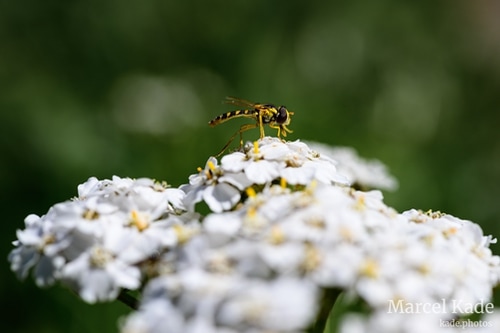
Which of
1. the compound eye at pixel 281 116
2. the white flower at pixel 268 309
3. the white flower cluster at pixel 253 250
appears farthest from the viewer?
the compound eye at pixel 281 116

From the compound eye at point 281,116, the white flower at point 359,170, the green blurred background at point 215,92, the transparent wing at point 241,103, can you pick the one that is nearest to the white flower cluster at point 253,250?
the compound eye at point 281,116

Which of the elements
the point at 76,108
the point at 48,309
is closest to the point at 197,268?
the point at 48,309

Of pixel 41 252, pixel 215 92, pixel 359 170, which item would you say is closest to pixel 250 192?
pixel 41 252

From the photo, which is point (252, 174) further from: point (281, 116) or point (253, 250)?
point (281, 116)

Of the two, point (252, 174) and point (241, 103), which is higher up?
point (241, 103)

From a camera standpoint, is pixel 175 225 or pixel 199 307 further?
pixel 175 225

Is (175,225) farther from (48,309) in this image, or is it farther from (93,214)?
(48,309)

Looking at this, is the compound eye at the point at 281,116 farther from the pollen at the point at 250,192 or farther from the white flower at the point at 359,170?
the pollen at the point at 250,192
